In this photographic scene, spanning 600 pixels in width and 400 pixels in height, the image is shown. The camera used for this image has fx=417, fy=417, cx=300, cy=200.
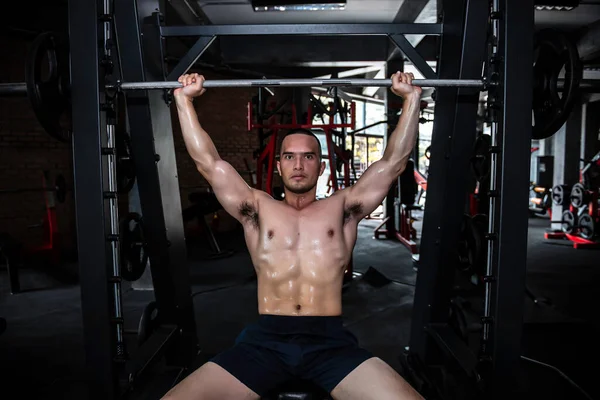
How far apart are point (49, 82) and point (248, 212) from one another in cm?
81

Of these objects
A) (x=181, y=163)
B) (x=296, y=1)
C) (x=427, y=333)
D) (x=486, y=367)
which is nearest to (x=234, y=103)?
(x=181, y=163)

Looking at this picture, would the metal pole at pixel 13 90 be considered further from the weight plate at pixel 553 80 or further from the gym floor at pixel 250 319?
the weight plate at pixel 553 80

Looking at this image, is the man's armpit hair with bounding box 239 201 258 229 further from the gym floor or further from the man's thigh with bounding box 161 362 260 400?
the gym floor

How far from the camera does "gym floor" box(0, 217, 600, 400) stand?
203cm

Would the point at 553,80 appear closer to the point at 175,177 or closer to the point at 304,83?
the point at 304,83

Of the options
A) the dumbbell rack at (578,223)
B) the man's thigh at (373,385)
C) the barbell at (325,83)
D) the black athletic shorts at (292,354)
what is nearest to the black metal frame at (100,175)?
the barbell at (325,83)

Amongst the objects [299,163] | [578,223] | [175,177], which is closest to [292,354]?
[299,163]

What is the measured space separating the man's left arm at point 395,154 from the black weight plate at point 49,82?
→ 108 centimetres

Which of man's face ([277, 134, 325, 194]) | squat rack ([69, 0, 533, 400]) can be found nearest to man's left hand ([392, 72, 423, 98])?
squat rack ([69, 0, 533, 400])

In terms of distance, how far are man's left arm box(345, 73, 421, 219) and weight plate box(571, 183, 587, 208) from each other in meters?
5.24

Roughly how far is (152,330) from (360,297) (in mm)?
1818

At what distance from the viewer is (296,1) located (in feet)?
12.3

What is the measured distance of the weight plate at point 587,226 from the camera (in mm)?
5594

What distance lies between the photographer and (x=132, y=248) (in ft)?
6.00
